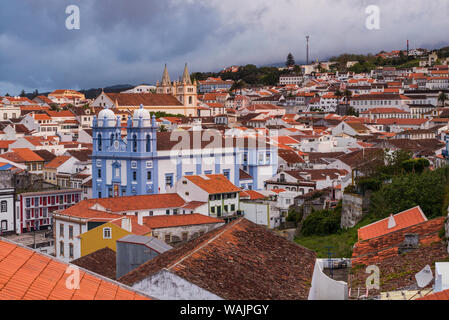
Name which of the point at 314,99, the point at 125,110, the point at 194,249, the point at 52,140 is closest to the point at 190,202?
the point at 194,249

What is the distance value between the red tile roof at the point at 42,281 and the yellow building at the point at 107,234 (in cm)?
1558

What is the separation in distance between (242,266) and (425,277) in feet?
9.91

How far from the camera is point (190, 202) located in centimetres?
3266

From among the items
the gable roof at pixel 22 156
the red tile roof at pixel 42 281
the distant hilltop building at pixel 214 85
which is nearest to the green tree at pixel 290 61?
the distant hilltop building at pixel 214 85

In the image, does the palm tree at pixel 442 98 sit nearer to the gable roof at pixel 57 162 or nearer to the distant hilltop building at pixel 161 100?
the distant hilltop building at pixel 161 100

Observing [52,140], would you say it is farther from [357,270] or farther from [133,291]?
[133,291]

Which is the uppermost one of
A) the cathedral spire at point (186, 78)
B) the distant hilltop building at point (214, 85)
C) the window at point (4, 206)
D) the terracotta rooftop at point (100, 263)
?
the distant hilltop building at point (214, 85)

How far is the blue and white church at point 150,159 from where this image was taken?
129ft

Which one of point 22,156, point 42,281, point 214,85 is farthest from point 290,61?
point 42,281

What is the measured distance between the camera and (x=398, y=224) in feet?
59.5

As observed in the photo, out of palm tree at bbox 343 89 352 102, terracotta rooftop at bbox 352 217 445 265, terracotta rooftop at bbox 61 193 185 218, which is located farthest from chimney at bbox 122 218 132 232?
palm tree at bbox 343 89 352 102

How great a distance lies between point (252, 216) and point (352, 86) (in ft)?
275

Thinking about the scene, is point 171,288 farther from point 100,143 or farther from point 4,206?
point 100,143

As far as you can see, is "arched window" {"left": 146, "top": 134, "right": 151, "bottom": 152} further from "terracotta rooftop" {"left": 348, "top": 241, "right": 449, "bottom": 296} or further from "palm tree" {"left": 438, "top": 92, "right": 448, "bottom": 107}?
"palm tree" {"left": 438, "top": 92, "right": 448, "bottom": 107}
